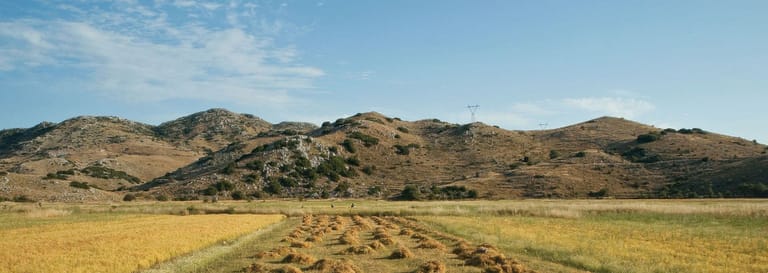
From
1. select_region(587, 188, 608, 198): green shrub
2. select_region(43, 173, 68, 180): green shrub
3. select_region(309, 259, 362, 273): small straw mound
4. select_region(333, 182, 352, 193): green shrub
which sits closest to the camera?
select_region(309, 259, 362, 273): small straw mound

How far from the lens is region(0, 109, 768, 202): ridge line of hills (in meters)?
93.2

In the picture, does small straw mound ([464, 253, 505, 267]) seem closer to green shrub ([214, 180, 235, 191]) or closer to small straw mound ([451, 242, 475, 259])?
small straw mound ([451, 242, 475, 259])

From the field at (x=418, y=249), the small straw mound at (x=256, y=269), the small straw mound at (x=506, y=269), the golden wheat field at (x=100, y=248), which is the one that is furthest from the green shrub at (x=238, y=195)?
the small straw mound at (x=506, y=269)

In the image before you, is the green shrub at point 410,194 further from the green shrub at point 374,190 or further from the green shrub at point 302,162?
the green shrub at point 302,162

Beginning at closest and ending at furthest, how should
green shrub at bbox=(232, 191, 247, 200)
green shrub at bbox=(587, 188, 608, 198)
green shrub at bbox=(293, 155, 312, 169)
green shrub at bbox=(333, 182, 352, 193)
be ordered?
green shrub at bbox=(587, 188, 608, 198) → green shrub at bbox=(232, 191, 247, 200) → green shrub at bbox=(333, 182, 352, 193) → green shrub at bbox=(293, 155, 312, 169)

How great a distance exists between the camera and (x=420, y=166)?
12538cm

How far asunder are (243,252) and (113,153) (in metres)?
154

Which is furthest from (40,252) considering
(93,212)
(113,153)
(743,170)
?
(113,153)

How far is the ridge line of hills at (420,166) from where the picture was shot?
93.2 meters

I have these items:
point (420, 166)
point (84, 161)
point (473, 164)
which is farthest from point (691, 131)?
point (84, 161)

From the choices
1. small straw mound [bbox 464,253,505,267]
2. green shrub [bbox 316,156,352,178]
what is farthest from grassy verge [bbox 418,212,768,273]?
green shrub [bbox 316,156,352,178]

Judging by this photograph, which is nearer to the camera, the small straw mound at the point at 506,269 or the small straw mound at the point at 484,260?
the small straw mound at the point at 506,269

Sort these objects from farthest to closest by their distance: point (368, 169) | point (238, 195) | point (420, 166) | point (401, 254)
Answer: point (420, 166) < point (368, 169) < point (238, 195) < point (401, 254)

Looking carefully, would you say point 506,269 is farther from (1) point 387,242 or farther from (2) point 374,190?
(2) point 374,190
